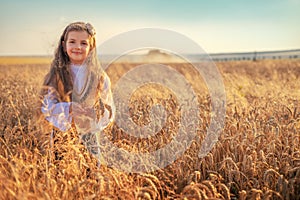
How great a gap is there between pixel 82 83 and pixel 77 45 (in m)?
0.40

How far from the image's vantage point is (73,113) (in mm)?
3285

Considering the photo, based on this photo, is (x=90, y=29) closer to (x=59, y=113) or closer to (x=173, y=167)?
(x=59, y=113)

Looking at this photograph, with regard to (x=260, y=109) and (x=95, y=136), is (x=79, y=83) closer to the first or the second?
(x=95, y=136)

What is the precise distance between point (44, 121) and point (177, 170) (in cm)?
133

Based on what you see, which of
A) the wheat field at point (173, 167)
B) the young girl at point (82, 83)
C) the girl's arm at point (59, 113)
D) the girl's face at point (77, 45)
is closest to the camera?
the wheat field at point (173, 167)

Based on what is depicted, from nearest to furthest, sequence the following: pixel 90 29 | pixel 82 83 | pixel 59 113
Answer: pixel 59 113
pixel 82 83
pixel 90 29

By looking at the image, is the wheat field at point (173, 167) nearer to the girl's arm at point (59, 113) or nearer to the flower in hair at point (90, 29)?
the girl's arm at point (59, 113)

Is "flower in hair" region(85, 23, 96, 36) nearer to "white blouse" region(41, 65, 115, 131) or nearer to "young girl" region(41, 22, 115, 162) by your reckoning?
"young girl" region(41, 22, 115, 162)

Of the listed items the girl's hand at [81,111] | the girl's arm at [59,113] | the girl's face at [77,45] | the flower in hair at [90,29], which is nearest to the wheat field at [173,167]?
the girl's arm at [59,113]

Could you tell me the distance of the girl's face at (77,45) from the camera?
3.63 metres

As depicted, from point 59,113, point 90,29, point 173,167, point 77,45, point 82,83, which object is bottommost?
point 173,167

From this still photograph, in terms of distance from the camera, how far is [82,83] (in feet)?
11.8

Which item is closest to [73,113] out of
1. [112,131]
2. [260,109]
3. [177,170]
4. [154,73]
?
[177,170]

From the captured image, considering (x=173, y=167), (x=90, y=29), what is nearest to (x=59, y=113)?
(x=90, y=29)
